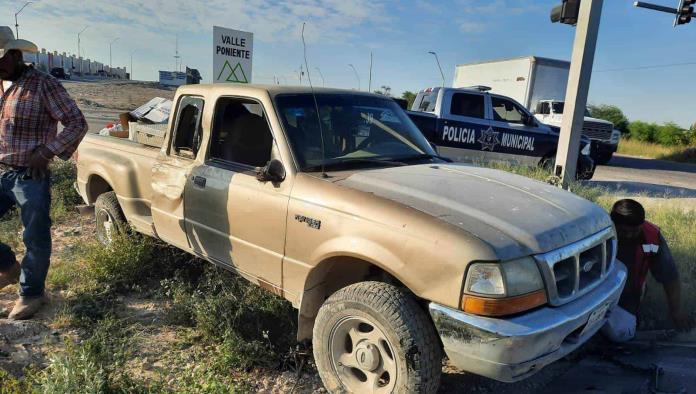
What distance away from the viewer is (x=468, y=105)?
10.9 metres

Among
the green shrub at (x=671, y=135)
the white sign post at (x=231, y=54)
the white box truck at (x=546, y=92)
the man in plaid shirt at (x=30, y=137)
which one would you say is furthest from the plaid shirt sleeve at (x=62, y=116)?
the green shrub at (x=671, y=135)

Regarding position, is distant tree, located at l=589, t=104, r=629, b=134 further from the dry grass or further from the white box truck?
the white box truck

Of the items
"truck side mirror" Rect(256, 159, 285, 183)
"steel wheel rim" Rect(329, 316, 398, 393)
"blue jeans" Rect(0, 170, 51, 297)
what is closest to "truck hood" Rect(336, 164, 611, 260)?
"truck side mirror" Rect(256, 159, 285, 183)

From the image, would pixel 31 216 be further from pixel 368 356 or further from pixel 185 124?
pixel 368 356

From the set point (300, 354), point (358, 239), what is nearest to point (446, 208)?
point (358, 239)

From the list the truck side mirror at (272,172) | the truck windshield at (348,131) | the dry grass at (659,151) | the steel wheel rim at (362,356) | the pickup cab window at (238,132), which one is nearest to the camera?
the steel wheel rim at (362,356)

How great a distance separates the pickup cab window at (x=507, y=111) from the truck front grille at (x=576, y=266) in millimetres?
8304

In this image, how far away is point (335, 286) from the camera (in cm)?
322

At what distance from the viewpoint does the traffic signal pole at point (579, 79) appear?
20.2 ft

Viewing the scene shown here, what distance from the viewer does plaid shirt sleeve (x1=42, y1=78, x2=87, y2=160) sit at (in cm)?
357

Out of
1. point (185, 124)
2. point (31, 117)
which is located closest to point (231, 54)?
point (185, 124)

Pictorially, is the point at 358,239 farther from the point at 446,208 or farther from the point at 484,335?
the point at 484,335

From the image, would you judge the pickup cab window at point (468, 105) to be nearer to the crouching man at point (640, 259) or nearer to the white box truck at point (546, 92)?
the crouching man at point (640, 259)

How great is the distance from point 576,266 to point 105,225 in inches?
175
